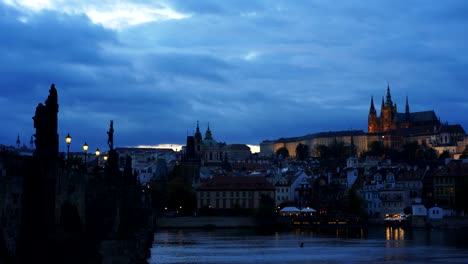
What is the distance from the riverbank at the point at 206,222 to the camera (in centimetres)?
13712

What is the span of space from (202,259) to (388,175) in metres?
104

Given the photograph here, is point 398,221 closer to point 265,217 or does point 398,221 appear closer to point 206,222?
point 265,217

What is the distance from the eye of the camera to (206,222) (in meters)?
138

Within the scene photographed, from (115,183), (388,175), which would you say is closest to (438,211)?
(388,175)

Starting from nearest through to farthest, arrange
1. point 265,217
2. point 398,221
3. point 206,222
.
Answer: point 265,217, point 206,222, point 398,221

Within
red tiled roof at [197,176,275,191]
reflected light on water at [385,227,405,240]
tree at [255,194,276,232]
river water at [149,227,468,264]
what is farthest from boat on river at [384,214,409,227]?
river water at [149,227,468,264]

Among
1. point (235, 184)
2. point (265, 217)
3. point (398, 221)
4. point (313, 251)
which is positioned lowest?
point (313, 251)

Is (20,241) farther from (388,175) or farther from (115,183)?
(388,175)

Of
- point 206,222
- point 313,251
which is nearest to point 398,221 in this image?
point 206,222

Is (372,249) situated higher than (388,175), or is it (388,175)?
(388,175)

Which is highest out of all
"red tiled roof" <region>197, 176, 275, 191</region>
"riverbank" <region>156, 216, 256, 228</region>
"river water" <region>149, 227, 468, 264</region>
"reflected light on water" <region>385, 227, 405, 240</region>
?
"red tiled roof" <region>197, 176, 275, 191</region>

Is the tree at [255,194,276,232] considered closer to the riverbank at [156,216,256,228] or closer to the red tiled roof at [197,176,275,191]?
the riverbank at [156,216,256,228]

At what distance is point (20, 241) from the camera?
28.4 m

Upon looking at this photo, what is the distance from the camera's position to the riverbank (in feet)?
450
